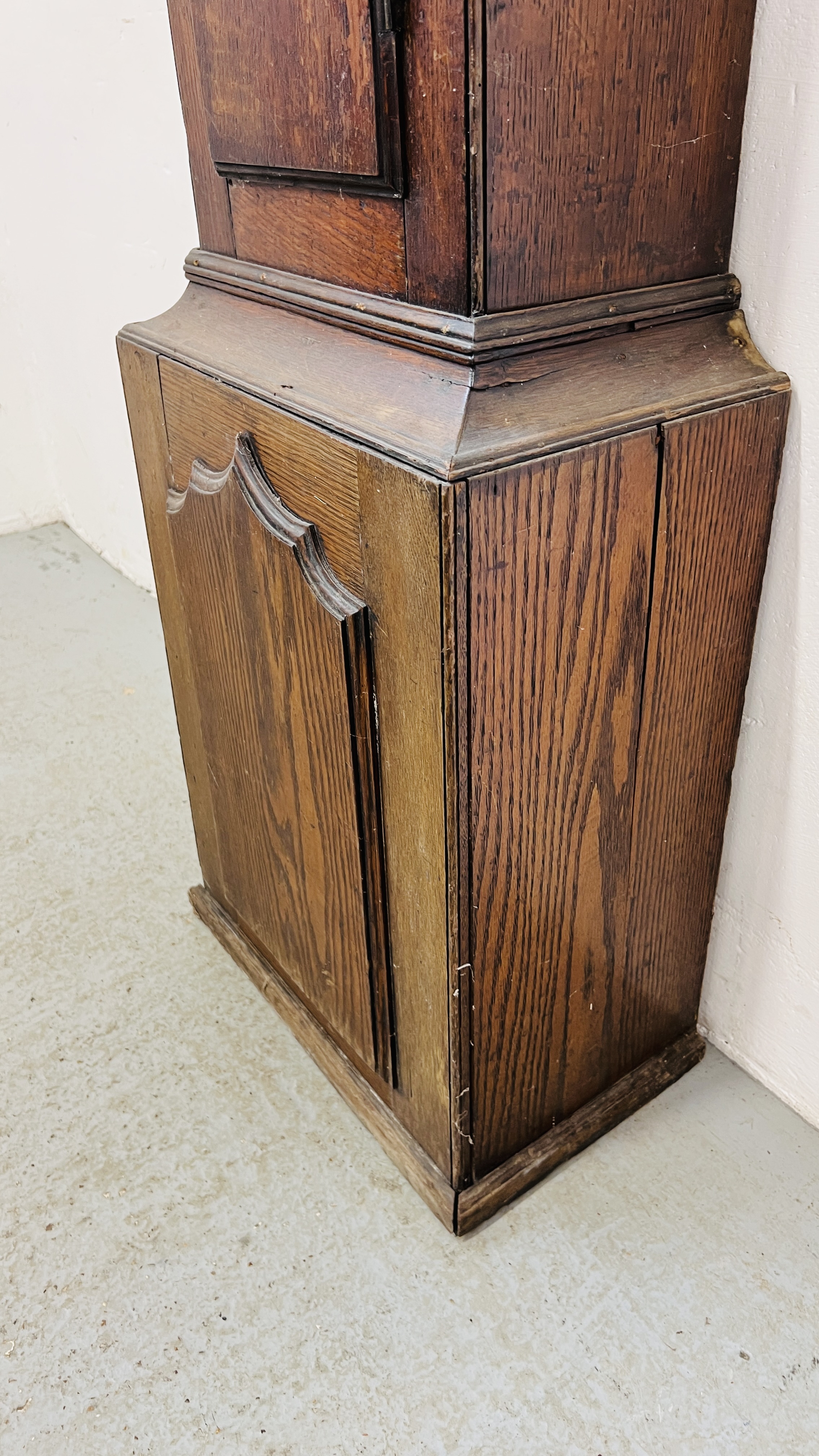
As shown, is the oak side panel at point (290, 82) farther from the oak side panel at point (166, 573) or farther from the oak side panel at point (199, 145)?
the oak side panel at point (166, 573)

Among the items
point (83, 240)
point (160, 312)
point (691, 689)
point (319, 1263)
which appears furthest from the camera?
point (83, 240)

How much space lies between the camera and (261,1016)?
157 cm

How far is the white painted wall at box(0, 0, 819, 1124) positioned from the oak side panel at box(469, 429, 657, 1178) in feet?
0.70

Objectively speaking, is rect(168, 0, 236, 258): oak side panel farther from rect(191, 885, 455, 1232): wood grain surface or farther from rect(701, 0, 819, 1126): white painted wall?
rect(191, 885, 455, 1232): wood grain surface

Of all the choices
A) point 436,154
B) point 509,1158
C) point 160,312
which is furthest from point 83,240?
point 509,1158

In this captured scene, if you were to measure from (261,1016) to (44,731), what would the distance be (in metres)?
1.01

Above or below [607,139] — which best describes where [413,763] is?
below

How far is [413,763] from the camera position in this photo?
1.00m

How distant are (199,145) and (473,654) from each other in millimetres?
731

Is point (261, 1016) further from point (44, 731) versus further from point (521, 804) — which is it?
point (44, 731)

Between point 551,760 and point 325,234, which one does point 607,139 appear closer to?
point 325,234

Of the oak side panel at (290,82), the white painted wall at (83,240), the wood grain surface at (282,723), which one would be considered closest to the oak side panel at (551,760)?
the wood grain surface at (282,723)

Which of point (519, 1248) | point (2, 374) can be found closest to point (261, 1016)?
point (519, 1248)

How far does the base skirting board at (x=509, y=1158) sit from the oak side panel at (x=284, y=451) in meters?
0.73
